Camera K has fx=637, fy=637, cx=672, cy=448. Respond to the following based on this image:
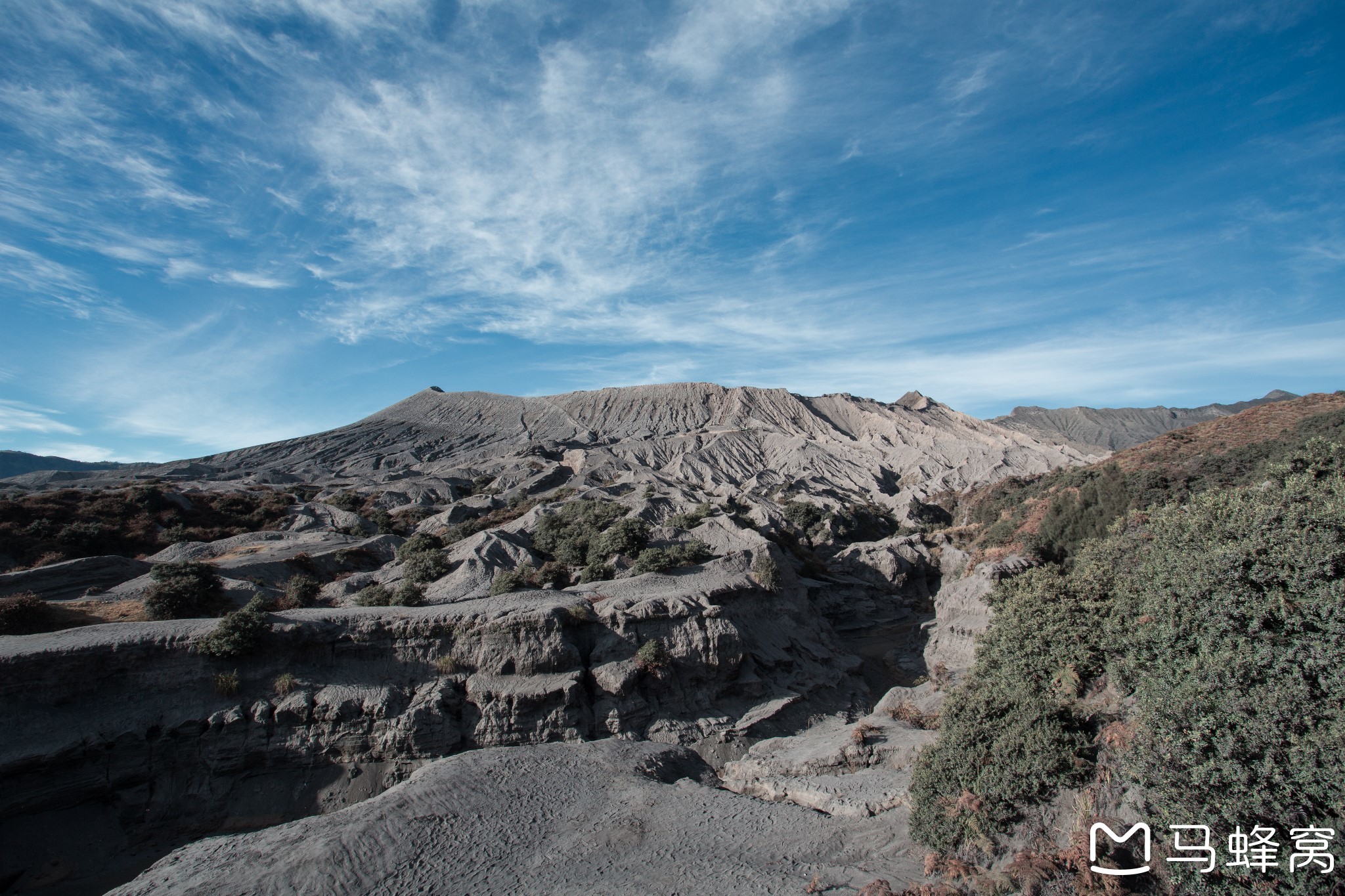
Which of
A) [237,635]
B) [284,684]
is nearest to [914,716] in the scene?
[284,684]

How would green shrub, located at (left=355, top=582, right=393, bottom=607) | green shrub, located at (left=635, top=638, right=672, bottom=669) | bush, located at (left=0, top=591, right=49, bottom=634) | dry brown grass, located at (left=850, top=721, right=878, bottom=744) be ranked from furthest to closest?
green shrub, located at (left=355, top=582, right=393, bottom=607)
green shrub, located at (left=635, top=638, right=672, bottom=669)
bush, located at (left=0, top=591, right=49, bottom=634)
dry brown grass, located at (left=850, top=721, right=878, bottom=744)

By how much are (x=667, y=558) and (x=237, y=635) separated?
44.3 feet

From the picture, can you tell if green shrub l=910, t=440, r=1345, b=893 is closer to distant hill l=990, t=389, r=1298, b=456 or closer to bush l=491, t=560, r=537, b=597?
bush l=491, t=560, r=537, b=597

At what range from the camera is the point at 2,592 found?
20.7 metres

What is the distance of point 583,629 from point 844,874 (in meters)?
10.5

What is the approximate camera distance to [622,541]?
86.1 feet

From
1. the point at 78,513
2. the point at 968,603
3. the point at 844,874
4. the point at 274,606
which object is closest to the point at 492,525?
the point at 274,606

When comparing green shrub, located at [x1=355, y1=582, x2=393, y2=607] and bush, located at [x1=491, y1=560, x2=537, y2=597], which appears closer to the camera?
green shrub, located at [x1=355, y1=582, x2=393, y2=607]

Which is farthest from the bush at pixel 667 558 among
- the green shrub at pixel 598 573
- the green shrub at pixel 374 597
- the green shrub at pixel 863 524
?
the green shrub at pixel 863 524

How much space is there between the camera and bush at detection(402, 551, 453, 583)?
24.6 meters

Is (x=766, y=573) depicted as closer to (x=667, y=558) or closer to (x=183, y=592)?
(x=667, y=558)

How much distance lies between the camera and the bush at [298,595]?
2128cm

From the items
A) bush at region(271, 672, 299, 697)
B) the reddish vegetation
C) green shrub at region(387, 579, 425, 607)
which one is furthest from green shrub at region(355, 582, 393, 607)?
the reddish vegetation

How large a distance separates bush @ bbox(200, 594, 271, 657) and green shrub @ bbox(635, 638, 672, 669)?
9.70 m
